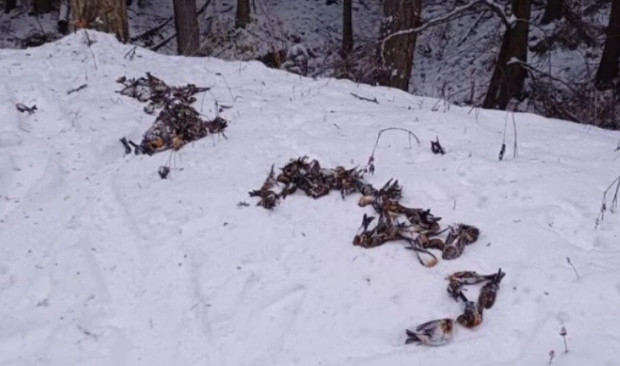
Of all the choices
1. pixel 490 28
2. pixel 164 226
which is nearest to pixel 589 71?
pixel 490 28

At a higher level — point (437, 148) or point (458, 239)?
point (437, 148)

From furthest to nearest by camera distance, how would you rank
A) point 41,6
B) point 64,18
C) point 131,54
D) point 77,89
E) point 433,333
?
point 41,6 < point 64,18 < point 131,54 < point 77,89 < point 433,333

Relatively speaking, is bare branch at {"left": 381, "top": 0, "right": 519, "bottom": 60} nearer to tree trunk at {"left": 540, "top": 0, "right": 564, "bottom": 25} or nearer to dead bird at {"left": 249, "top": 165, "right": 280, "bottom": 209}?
dead bird at {"left": 249, "top": 165, "right": 280, "bottom": 209}

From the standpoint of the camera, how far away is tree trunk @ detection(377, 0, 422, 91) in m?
6.88

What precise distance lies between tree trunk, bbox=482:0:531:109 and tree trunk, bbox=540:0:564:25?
12.7ft

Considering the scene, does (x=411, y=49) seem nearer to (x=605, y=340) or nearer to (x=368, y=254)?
(x=368, y=254)

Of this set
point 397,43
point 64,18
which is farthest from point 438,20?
point 64,18

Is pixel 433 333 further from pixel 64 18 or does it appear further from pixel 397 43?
pixel 64 18

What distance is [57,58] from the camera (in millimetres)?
5492

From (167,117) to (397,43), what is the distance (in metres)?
3.52

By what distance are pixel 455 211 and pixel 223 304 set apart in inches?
49.9

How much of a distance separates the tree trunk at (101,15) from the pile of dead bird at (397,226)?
372cm

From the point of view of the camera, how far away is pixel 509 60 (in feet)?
27.1

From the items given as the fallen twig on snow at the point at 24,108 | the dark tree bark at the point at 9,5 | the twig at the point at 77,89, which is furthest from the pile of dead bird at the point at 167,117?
the dark tree bark at the point at 9,5
